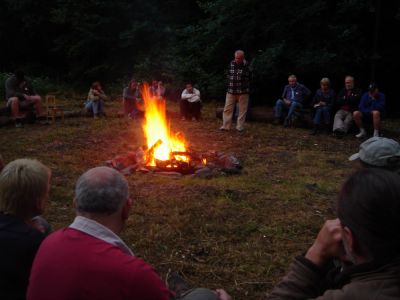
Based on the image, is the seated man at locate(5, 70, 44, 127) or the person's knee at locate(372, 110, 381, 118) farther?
the seated man at locate(5, 70, 44, 127)

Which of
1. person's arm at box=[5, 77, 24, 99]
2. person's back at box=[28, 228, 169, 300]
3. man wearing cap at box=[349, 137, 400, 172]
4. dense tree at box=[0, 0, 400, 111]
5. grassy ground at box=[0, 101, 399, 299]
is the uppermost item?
dense tree at box=[0, 0, 400, 111]

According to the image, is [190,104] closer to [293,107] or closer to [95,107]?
[95,107]

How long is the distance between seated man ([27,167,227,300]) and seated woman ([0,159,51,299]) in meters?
0.43

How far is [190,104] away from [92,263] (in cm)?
1121

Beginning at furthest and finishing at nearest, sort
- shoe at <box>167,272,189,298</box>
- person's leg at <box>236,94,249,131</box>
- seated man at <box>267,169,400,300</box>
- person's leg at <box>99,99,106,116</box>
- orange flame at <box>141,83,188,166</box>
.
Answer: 1. person's leg at <box>99,99,106,116</box>
2. person's leg at <box>236,94,249,131</box>
3. orange flame at <box>141,83,188,166</box>
4. shoe at <box>167,272,189,298</box>
5. seated man at <box>267,169,400,300</box>

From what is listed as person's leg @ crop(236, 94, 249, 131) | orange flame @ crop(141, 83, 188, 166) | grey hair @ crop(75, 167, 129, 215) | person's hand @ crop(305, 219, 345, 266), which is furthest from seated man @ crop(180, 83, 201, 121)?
person's hand @ crop(305, 219, 345, 266)

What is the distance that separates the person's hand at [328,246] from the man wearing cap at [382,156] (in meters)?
1.07

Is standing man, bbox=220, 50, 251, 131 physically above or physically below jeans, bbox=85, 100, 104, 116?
above

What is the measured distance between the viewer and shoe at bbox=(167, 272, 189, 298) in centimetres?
386

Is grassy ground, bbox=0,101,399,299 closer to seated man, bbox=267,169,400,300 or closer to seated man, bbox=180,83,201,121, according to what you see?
seated man, bbox=180,83,201,121

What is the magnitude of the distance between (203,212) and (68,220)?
1570 mm

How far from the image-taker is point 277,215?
5.82m

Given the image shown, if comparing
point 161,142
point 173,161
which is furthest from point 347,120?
point 173,161

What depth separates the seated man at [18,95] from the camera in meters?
11.7
